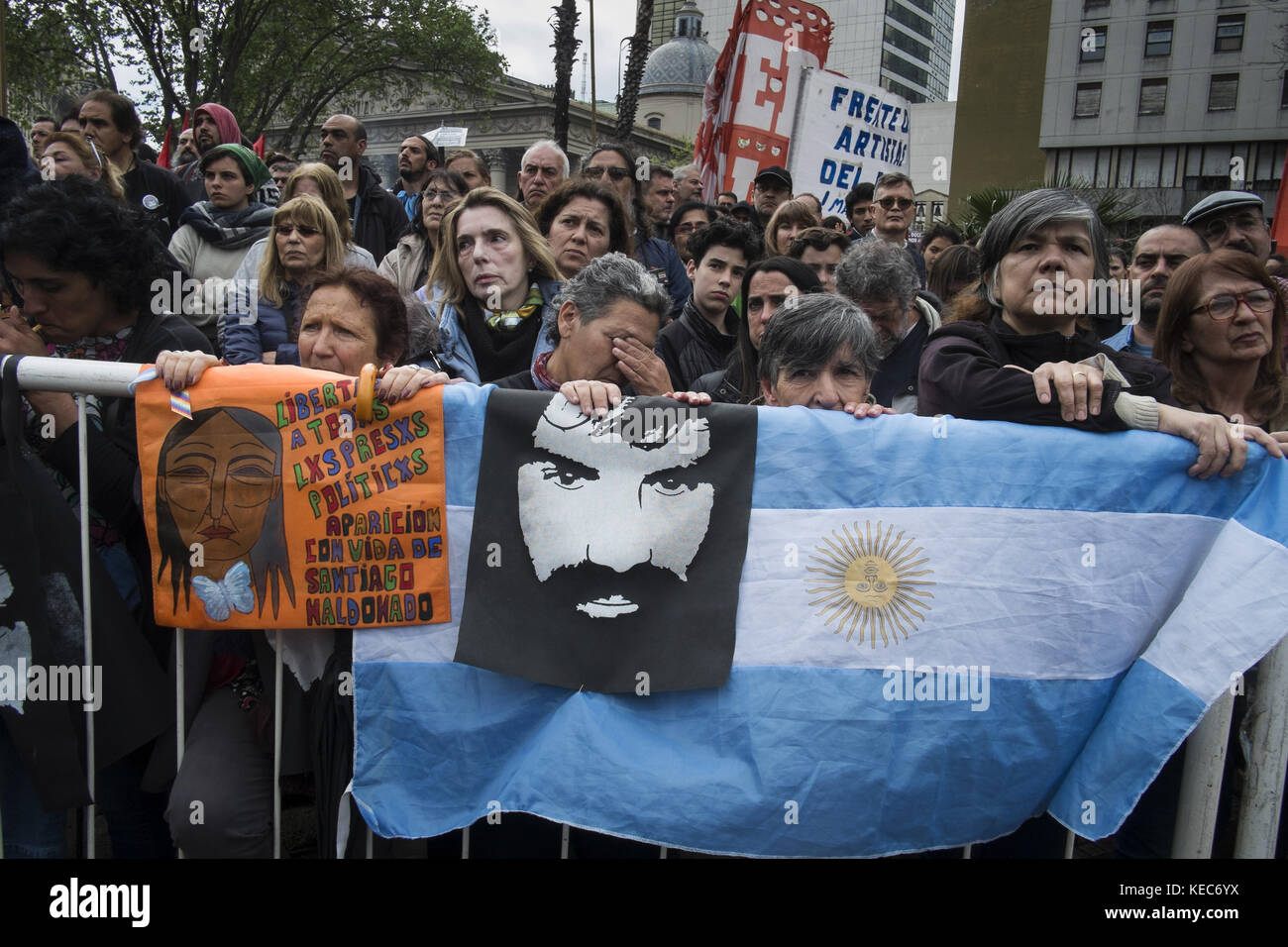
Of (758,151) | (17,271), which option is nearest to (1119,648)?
(17,271)

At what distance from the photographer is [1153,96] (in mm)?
41500

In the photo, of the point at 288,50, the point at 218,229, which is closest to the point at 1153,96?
the point at 288,50

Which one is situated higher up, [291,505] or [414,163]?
[414,163]

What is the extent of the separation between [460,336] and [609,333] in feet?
3.18

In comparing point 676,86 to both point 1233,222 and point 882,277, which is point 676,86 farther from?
point 882,277

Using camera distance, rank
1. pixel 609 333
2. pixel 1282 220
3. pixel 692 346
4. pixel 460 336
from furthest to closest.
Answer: pixel 1282 220, pixel 692 346, pixel 460 336, pixel 609 333

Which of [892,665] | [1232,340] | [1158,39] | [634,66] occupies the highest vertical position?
[1158,39]

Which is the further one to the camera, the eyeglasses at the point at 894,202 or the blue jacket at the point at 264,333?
the eyeglasses at the point at 894,202

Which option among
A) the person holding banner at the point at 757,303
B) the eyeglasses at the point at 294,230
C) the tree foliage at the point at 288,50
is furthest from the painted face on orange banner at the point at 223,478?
the tree foliage at the point at 288,50

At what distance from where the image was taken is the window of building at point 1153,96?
41.3 m

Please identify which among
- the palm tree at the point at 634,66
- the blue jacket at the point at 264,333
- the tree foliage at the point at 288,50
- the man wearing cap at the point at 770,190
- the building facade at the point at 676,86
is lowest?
the blue jacket at the point at 264,333

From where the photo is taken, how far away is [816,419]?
236 centimetres

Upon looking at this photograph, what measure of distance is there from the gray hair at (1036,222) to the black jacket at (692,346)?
4.95 feet

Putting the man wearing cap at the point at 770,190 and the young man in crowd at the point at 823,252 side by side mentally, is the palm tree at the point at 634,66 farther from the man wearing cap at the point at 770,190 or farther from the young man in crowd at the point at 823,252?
the young man in crowd at the point at 823,252
